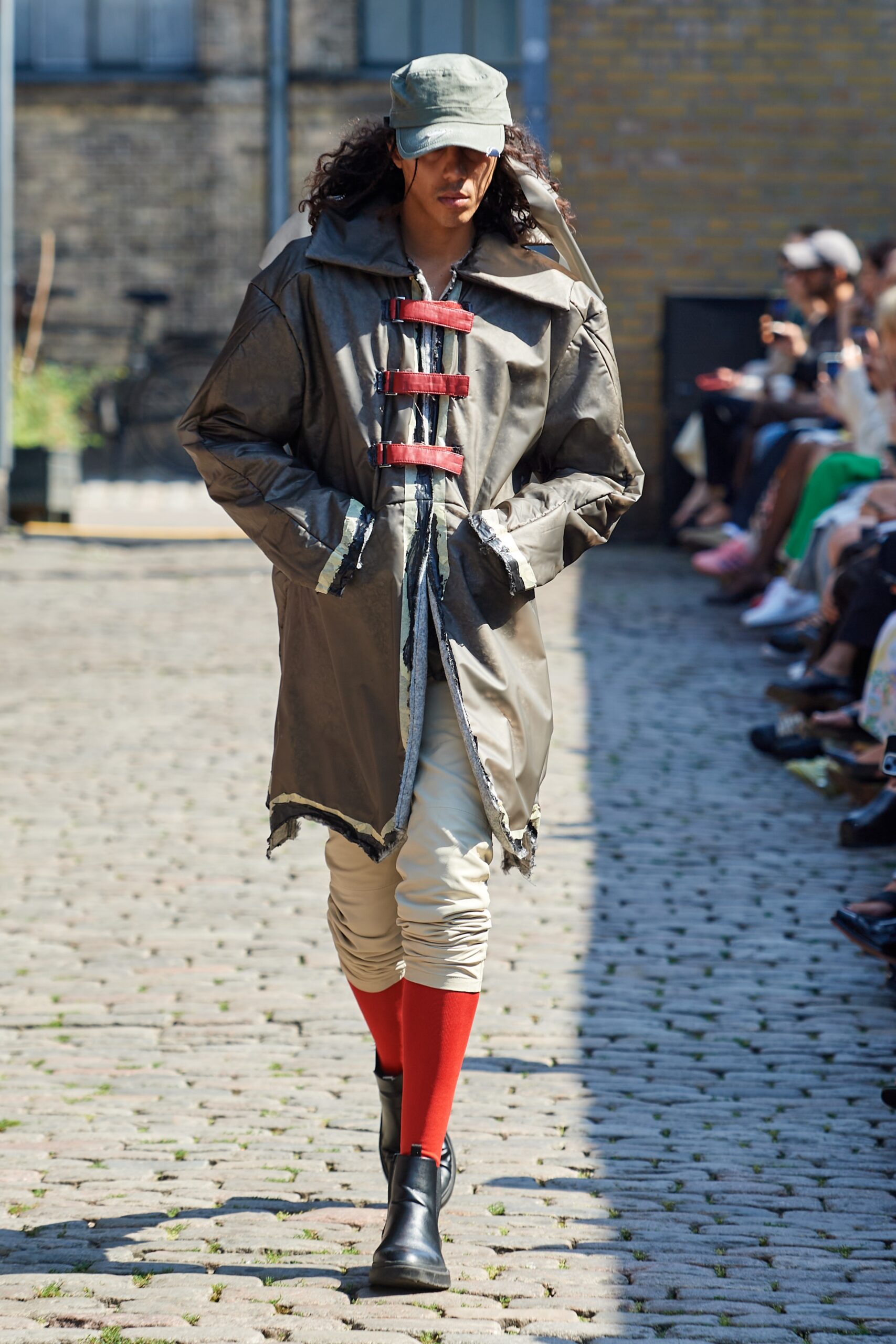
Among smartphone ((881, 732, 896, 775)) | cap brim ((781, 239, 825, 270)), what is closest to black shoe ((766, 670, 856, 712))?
smartphone ((881, 732, 896, 775))

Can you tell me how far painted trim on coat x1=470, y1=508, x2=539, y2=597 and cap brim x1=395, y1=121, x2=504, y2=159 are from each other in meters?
0.60

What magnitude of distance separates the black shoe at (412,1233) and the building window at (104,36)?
2423cm

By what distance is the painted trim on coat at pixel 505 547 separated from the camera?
3.25m

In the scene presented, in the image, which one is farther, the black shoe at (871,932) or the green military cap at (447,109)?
the black shoe at (871,932)

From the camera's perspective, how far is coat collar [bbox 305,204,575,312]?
334 centimetres

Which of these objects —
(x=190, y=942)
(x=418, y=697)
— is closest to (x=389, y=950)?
(x=418, y=697)

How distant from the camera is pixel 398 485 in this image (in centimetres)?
330

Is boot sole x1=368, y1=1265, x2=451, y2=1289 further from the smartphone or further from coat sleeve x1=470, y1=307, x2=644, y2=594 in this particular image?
the smartphone

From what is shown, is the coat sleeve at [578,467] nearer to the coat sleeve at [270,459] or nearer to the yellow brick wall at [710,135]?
the coat sleeve at [270,459]

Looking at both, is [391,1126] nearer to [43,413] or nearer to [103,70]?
[43,413]

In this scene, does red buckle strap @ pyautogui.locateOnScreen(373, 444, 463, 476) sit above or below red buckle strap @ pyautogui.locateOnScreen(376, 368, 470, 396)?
below

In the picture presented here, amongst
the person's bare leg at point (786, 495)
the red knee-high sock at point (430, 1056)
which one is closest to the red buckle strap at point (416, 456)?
the red knee-high sock at point (430, 1056)

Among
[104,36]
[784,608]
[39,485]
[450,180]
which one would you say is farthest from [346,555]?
[104,36]

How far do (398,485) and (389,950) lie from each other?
2.71 ft
